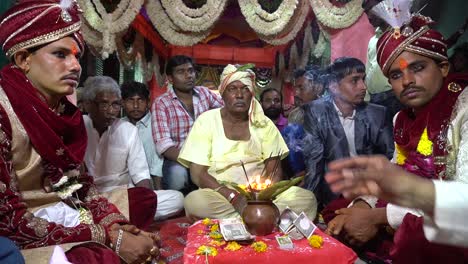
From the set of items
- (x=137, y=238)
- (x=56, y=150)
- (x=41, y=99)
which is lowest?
(x=137, y=238)

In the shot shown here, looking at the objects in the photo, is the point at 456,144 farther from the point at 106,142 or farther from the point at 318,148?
the point at 106,142

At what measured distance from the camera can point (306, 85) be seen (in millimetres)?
5668

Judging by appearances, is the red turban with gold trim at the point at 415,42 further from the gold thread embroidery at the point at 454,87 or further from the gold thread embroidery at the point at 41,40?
the gold thread embroidery at the point at 41,40

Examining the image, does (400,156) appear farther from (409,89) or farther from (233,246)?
(233,246)

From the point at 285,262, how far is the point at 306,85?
3.58 metres

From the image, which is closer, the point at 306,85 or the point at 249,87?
the point at 249,87

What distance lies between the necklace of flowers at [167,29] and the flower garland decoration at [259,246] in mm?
3284

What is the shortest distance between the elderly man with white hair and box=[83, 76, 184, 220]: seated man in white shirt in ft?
1.61

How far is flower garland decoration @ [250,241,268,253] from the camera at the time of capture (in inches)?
96.5

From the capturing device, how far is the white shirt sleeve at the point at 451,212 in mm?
1186

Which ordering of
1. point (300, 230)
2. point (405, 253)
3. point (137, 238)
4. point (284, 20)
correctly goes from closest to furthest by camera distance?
point (405, 253), point (137, 238), point (300, 230), point (284, 20)

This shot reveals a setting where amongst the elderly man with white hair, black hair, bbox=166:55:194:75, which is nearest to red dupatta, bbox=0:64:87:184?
the elderly man with white hair

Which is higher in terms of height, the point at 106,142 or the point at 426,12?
the point at 426,12

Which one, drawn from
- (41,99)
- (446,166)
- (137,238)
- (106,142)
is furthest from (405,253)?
(106,142)
